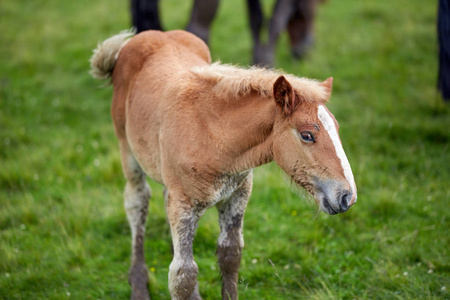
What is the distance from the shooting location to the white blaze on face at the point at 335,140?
257 cm

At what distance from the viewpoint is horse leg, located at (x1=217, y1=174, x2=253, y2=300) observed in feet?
11.4

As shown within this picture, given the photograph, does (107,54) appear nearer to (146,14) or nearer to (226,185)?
(226,185)

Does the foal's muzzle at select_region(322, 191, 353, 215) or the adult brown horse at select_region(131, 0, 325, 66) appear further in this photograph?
the adult brown horse at select_region(131, 0, 325, 66)

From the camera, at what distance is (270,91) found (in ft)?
9.52

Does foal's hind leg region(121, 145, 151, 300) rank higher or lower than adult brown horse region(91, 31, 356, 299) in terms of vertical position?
lower

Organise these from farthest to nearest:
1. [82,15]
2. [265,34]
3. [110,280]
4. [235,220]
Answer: [82,15]
[265,34]
[110,280]
[235,220]

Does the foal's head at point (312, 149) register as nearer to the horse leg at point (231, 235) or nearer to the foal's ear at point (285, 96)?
the foal's ear at point (285, 96)

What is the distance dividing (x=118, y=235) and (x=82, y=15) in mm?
8113

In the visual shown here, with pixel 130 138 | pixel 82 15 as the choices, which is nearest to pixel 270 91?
pixel 130 138

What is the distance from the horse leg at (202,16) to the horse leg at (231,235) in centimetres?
380

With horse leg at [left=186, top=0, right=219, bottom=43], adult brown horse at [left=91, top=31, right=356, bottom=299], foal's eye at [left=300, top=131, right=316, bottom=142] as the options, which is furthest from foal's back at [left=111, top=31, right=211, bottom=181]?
horse leg at [left=186, top=0, right=219, bottom=43]

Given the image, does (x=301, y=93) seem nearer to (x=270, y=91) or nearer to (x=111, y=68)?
(x=270, y=91)

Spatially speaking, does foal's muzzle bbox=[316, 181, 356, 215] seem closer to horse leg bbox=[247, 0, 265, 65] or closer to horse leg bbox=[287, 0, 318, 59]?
horse leg bbox=[247, 0, 265, 65]

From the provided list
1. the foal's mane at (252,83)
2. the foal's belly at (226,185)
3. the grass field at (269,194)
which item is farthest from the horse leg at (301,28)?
the foal's belly at (226,185)
